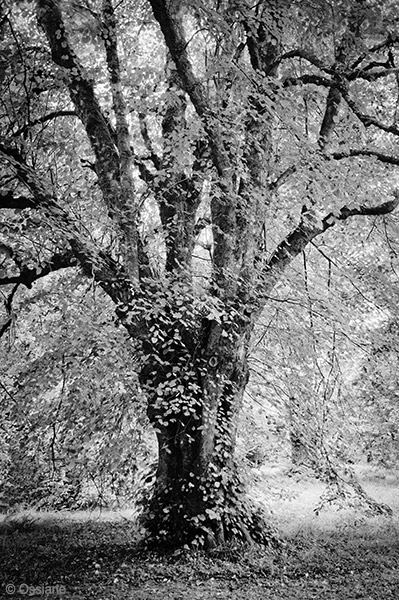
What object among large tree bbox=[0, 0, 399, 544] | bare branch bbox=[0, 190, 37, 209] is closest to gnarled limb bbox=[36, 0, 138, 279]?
large tree bbox=[0, 0, 399, 544]

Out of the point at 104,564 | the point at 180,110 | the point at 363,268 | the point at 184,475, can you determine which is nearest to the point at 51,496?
the point at 104,564

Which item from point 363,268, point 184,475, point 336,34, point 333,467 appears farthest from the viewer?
point 363,268

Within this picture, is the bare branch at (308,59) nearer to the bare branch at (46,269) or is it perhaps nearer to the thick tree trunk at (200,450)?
the thick tree trunk at (200,450)

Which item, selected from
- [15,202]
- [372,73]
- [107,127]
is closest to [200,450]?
[15,202]

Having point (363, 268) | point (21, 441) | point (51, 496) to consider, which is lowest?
point (51, 496)

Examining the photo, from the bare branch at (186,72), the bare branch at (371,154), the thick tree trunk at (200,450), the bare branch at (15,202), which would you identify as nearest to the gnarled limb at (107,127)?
the bare branch at (186,72)

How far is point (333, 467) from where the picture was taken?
29.0ft

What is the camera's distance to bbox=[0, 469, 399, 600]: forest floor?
616cm

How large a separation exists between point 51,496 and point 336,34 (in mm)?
8079

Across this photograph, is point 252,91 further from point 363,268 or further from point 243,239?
point 363,268

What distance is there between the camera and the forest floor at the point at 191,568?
6160 millimetres
